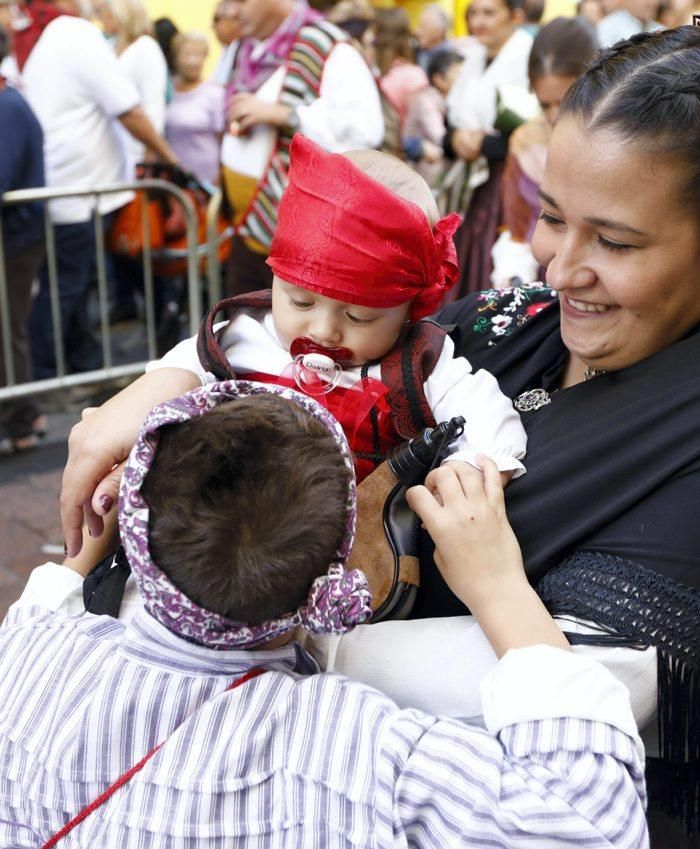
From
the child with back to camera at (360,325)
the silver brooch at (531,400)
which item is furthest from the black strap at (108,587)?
the silver brooch at (531,400)

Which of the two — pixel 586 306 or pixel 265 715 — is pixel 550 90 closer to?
pixel 586 306

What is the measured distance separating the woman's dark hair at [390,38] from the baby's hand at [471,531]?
6.43m

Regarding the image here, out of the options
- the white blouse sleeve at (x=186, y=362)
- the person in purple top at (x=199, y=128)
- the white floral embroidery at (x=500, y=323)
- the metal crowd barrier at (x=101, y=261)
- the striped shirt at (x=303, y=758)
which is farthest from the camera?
the person in purple top at (x=199, y=128)

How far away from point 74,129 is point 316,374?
14.4 feet

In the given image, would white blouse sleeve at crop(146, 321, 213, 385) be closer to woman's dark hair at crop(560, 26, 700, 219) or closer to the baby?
the baby

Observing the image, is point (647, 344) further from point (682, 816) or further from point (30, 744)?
point (30, 744)

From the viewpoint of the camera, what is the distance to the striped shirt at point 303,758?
1.37 m

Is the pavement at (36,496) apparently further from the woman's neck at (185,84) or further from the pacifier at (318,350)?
the woman's neck at (185,84)

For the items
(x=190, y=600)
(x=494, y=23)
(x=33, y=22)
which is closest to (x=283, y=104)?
(x=33, y=22)

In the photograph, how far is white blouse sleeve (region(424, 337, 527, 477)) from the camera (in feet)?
6.29

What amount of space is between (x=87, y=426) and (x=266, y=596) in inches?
25.6

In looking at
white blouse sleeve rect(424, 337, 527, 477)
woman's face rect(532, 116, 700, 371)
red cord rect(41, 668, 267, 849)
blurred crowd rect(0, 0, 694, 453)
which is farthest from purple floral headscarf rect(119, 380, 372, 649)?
blurred crowd rect(0, 0, 694, 453)

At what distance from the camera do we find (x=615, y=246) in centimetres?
178

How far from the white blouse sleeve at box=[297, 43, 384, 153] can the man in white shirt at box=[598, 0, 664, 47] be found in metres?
2.76
